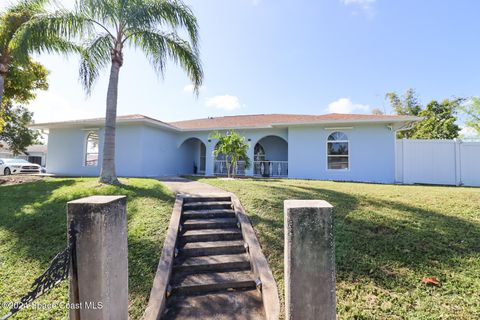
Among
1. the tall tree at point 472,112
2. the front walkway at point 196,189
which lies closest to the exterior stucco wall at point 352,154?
the front walkway at point 196,189

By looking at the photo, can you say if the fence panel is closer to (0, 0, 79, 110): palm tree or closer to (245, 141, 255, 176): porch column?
(245, 141, 255, 176): porch column

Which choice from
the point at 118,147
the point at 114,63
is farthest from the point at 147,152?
the point at 114,63

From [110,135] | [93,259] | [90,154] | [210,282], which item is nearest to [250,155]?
[110,135]

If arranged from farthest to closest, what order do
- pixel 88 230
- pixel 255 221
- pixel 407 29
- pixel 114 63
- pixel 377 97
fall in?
pixel 377 97 → pixel 407 29 → pixel 114 63 → pixel 255 221 → pixel 88 230

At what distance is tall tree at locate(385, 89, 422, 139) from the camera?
28.2 meters

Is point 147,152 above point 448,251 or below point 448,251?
above

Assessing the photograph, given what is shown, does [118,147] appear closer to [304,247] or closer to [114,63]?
[114,63]

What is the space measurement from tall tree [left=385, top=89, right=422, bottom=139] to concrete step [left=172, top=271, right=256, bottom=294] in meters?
32.2

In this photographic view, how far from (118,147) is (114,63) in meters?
6.94

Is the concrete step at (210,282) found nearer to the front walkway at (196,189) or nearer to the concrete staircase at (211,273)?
the concrete staircase at (211,273)

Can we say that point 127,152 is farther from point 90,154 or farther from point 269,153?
point 269,153

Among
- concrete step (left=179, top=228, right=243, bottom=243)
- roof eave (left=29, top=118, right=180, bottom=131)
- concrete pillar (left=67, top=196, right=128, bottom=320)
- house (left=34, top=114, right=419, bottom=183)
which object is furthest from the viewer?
roof eave (left=29, top=118, right=180, bottom=131)

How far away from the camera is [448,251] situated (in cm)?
405

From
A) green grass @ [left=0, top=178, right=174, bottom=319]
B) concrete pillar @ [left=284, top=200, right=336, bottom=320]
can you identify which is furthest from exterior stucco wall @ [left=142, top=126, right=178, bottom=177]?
concrete pillar @ [left=284, top=200, right=336, bottom=320]
